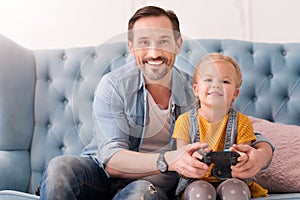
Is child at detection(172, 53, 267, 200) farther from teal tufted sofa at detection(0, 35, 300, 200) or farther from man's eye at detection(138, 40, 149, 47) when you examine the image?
teal tufted sofa at detection(0, 35, 300, 200)

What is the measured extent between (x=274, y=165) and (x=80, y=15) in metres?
1.20

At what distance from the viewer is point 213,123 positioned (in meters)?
1.24

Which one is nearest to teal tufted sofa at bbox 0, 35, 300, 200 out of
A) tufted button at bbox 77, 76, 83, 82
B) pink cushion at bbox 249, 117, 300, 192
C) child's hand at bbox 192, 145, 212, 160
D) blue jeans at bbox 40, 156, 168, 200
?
pink cushion at bbox 249, 117, 300, 192

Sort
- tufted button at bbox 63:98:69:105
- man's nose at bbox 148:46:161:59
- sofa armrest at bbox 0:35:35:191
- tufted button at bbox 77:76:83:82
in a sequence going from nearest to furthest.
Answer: man's nose at bbox 148:46:161:59 < tufted button at bbox 77:76:83:82 < sofa armrest at bbox 0:35:35:191 < tufted button at bbox 63:98:69:105

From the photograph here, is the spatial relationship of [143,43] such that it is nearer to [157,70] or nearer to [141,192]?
[157,70]

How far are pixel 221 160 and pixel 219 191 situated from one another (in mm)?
110

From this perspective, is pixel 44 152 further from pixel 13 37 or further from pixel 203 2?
pixel 203 2

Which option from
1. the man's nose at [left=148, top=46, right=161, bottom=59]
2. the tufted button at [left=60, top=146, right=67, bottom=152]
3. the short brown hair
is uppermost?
the short brown hair

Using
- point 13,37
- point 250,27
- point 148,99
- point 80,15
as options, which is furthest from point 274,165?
point 13,37

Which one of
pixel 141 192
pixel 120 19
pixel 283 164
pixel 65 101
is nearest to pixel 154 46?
pixel 141 192

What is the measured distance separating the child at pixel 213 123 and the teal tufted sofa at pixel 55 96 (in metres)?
0.56

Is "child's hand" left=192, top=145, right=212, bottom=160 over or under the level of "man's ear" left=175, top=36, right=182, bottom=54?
under

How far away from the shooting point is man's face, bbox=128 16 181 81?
44.3 inches

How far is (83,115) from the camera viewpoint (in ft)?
4.69
